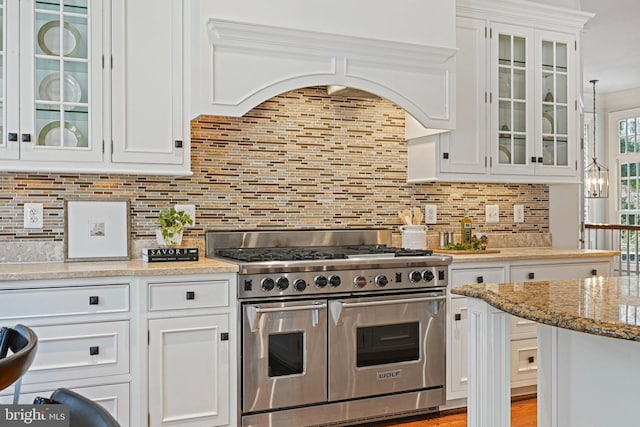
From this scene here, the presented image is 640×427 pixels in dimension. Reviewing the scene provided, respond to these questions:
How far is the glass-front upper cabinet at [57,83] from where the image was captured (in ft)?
9.15

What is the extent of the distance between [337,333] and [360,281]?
30cm

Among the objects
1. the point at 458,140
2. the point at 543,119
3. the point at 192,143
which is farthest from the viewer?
the point at 543,119

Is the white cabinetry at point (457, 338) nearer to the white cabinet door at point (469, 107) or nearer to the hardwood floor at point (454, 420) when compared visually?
the hardwood floor at point (454, 420)

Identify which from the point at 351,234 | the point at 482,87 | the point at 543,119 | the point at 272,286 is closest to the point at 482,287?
the point at 272,286

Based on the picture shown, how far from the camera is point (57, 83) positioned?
9.44 feet

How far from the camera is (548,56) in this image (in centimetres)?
406

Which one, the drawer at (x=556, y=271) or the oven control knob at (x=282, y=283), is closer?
the oven control knob at (x=282, y=283)

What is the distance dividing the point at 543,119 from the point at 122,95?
2.80m

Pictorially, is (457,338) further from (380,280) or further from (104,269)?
(104,269)

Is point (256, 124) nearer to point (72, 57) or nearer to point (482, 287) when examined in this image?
point (72, 57)

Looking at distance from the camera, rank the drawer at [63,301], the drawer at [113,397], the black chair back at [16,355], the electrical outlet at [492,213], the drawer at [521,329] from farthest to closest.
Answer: the electrical outlet at [492,213] → the drawer at [521,329] → the drawer at [113,397] → the drawer at [63,301] → the black chair back at [16,355]

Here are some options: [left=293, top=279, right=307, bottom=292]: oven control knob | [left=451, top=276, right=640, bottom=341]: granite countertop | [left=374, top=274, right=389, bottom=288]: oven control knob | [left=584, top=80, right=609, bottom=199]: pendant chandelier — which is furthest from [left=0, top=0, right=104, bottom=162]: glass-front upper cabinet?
[left=584, top=80, right=609, bottom=199]: pendant chandelier

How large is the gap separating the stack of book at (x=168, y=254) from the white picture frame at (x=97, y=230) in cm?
23

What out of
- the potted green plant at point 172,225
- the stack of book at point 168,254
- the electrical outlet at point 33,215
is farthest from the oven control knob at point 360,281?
the electrical outlet at point 33,215
